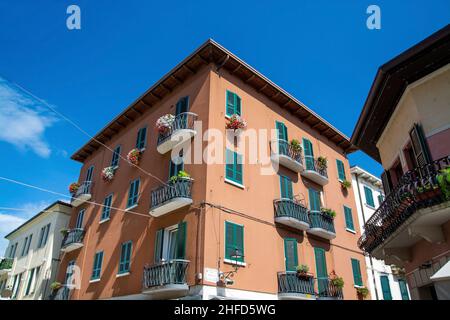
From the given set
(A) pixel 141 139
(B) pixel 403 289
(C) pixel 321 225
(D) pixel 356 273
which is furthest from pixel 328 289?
(A) pixel 141 139

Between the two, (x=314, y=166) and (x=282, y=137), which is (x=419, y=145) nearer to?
(x=282, y=137)

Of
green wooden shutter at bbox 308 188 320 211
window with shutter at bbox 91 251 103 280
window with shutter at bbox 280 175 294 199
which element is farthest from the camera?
green wooden shutter at bbox 308 188 320 211

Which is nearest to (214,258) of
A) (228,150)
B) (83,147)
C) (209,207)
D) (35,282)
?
(209,207)

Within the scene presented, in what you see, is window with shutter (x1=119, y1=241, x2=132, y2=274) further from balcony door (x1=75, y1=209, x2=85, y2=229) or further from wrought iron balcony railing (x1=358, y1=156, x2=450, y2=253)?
wrought iron balcony railing (x1=358, y1=156, x2=450, y2=253)

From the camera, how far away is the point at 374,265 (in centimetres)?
2320

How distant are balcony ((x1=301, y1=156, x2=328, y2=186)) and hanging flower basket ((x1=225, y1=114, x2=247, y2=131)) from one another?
540cm

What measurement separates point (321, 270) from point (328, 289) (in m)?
1.17

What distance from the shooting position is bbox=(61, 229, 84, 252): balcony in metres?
21.4

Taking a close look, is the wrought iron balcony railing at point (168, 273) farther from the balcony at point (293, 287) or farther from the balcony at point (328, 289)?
the balcony at point (328, 289)

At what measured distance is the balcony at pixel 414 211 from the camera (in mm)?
8758

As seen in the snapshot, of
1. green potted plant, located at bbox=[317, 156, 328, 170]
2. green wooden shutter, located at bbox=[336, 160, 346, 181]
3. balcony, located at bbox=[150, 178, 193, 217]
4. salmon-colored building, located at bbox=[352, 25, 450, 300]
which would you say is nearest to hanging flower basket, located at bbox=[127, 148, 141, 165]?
balcony, located at bbox=[150, 178, 193, 217]

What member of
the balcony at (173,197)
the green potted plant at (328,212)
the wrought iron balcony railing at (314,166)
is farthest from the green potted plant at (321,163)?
the balcony at (173,197)

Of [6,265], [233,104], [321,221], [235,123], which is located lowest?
[321,221]

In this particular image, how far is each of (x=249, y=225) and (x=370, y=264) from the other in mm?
11886
